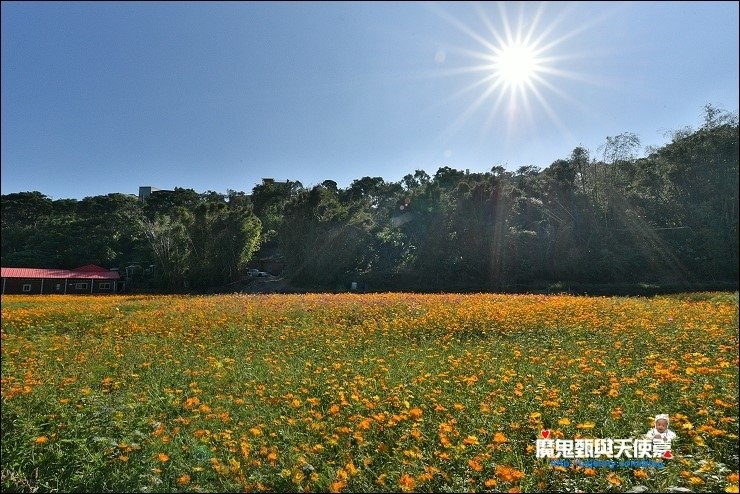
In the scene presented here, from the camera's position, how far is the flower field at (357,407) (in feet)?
9.20

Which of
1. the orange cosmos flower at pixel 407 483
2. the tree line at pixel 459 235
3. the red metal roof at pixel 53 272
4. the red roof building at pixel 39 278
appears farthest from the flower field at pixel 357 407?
the tree line at pixel 459 235

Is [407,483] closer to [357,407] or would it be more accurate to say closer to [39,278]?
[357,407]

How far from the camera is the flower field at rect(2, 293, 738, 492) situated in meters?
2.80

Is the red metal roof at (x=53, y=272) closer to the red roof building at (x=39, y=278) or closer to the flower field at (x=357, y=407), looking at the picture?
the red roof building at (x=39, y=278)

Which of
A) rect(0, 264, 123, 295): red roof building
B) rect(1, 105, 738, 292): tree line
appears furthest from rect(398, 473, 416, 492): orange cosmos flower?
rect(1, 105, 738, 292): tree line

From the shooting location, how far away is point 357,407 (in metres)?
3.94

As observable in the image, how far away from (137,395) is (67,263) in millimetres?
1881

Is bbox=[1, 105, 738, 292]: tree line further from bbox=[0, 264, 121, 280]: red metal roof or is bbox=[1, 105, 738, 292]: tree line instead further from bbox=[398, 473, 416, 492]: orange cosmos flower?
bbox=[398, 473, 416, 492]: orange cosmos flower

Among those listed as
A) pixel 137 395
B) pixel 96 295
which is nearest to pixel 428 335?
pixel 137 395

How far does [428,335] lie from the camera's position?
26.4 feet

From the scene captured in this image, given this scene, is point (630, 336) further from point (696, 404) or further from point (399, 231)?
point (399, 231)

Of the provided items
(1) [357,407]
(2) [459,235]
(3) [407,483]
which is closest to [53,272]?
(1) [357,407]

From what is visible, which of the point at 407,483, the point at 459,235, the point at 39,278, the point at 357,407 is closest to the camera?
the point at 407,483

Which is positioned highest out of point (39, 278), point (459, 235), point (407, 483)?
point (459, 235)
